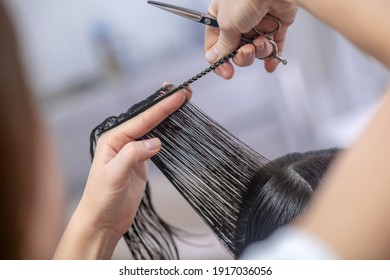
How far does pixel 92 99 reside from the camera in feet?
2.56

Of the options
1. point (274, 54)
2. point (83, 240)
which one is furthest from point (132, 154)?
point (274, 54)

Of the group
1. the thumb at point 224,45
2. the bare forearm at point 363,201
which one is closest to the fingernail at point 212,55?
the thumb at point 224,45

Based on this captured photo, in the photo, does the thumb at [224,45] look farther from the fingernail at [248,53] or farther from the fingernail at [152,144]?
the fingernail at [152,144]

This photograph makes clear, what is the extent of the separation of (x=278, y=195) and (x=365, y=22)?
0.99ft

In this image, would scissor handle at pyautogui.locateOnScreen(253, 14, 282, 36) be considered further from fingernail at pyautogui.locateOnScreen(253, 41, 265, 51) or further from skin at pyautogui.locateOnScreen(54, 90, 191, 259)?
skin at pyautogui.locateOnScreen(54, 90, 191, 259)

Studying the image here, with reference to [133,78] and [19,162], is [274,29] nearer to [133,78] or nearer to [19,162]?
[133,78]

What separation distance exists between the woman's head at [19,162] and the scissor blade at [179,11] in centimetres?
28

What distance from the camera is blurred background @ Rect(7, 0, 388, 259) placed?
745 millimetres

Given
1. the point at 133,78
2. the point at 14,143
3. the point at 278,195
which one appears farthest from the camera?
the point at 133,78

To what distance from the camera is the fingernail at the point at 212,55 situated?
70cm

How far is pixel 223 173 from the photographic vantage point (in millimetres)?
710

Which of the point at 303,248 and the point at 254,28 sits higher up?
the point at 254,28

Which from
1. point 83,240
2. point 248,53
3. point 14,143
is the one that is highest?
point 248,53
